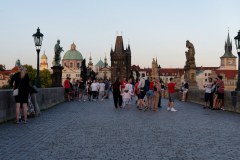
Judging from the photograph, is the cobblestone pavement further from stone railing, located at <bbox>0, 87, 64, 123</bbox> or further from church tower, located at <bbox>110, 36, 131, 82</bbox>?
church tower, located at <bbox>110, 36, 131, 82</bbox>

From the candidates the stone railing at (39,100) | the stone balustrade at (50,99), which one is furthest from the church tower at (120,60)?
the stone railing at (39,100)

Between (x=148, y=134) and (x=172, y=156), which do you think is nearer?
(x=172, y=156)

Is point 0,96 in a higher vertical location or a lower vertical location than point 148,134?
higher

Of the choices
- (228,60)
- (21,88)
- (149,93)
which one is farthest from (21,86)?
(228,60)

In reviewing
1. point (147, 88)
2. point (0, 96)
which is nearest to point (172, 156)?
point (0, 96)

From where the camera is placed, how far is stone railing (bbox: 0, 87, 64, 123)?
13.9 meters

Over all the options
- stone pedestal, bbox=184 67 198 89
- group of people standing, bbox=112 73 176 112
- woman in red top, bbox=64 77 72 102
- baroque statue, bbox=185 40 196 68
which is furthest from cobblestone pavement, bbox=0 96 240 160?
baroque statue, bbox=185 40 196 68

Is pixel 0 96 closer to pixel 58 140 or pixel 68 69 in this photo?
pixel 58 140

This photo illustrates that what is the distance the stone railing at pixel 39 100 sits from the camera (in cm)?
1386

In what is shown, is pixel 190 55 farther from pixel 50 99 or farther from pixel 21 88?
pixel 21 88

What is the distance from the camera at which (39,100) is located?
19.9m

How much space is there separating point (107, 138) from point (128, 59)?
168 m

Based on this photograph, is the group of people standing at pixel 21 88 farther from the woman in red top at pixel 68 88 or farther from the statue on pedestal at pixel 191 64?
the statue on pedestal at pixel 191 64

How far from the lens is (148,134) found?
35.7 feet
